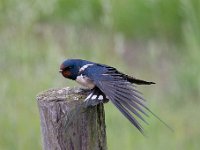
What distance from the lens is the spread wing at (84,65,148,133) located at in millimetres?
2414

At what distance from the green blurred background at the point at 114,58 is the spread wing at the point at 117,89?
114 centimetres

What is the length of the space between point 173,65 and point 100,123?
326cm

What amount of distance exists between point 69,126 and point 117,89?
0.30 metres

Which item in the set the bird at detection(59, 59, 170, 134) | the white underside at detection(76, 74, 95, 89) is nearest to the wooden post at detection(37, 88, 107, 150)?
the bird at detection(59, 59, 170, 134)

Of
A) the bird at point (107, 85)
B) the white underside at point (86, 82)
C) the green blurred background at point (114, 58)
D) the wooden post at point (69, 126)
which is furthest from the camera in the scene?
the green blurred background at point (114, 58)

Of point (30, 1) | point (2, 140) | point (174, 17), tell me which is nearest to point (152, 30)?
point (174, 17)

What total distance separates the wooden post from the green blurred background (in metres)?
1.39

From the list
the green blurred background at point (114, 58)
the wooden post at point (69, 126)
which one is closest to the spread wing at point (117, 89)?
the wooden post at point (69, 126)

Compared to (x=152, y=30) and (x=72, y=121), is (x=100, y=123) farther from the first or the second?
(x=152, y=30)

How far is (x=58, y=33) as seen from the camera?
6.12 meters

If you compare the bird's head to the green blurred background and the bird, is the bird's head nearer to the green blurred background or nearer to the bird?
the bird

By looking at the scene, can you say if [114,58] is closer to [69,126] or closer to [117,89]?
[117,89]

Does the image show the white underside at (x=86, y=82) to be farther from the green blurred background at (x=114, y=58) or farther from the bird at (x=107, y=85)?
the green blurred background at (x=114, y=58)

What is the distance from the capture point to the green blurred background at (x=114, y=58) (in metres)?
3.86
